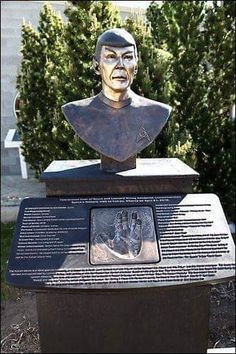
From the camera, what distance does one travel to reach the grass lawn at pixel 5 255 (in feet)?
17.6

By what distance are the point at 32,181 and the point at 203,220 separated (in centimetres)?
647

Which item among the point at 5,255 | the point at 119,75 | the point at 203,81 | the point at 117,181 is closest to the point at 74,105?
the point at 119,75

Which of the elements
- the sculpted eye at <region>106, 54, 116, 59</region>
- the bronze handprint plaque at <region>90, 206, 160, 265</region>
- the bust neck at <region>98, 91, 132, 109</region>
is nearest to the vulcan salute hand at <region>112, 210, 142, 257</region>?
the bronze handprint plaque at <region>90, 206, 160, 265</region>

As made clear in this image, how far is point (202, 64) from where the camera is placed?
253 inches

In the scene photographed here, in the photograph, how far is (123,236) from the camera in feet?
9.77

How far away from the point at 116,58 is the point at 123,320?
1872 millimetres

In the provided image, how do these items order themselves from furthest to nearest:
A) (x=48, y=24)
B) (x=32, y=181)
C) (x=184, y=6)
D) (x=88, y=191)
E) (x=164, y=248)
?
1. (x=32, y=181)
2. (x=48, y=24)
3. (x=184, y=6)
4. (x=88, y=191)
5. (x=164, y=248)

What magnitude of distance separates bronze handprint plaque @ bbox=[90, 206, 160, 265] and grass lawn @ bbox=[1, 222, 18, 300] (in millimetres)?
1858

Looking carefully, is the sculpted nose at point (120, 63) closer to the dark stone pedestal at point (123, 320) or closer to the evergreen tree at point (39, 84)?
the dark stone pedestal at point (123, 320)

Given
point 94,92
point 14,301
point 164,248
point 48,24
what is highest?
point 48,24

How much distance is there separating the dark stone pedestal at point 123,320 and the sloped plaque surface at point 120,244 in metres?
0.18

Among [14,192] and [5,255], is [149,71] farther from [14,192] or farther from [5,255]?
[14,192]

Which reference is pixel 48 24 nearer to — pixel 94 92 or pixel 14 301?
pixel 94 92

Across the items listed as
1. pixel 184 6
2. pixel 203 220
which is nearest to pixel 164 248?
pixel 203 220
